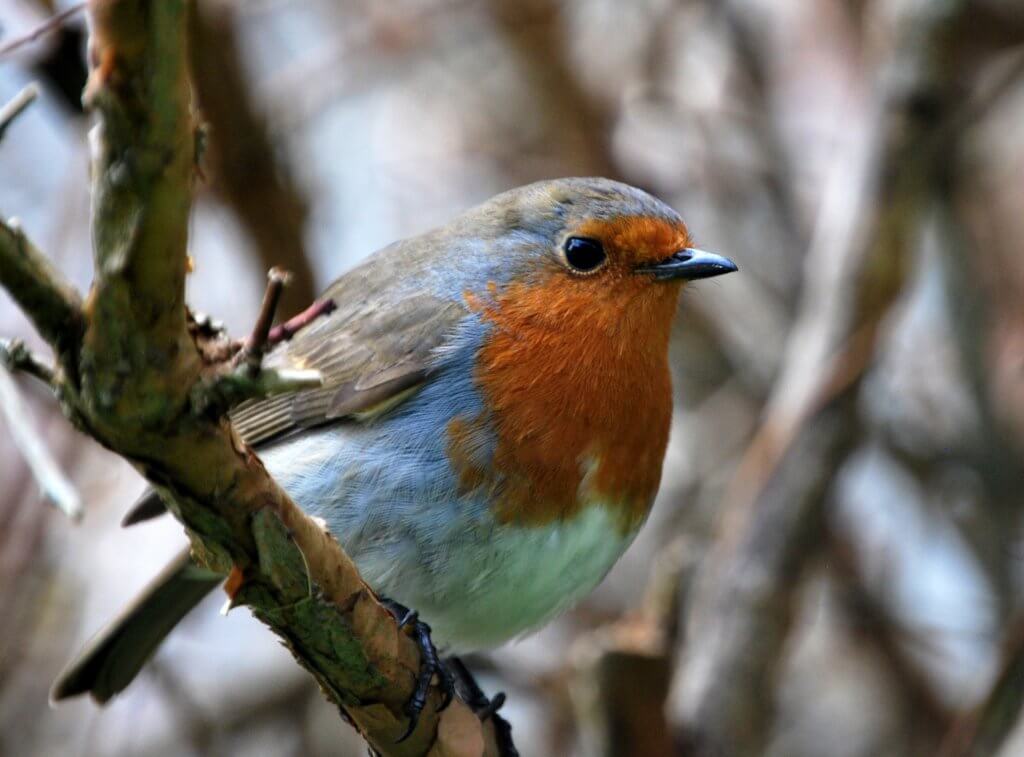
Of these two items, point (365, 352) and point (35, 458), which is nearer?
point (35, 458)

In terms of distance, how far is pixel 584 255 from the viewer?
133 inches

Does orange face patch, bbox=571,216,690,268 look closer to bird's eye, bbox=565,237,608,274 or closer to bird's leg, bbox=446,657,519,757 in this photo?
bird's eye, bbox=565,237,608,274

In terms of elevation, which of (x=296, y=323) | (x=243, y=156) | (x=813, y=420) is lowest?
(x=813, y=420)

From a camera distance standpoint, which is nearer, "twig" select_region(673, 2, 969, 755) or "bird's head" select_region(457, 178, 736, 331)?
"bird's head" select_region(457, 178, 736, 331)

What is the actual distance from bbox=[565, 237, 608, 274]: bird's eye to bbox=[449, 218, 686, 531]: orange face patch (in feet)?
0.08

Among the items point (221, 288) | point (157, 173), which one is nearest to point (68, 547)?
point (221, 288)

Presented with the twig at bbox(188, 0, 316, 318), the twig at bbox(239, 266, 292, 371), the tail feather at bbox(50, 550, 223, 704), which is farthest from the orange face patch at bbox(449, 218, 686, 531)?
the twig at bbox(188, 0, 316, 318)

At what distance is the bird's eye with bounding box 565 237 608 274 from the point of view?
336 centimetres

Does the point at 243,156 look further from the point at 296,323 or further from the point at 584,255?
the point at 296,323

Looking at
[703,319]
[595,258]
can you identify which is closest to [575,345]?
[595,258]

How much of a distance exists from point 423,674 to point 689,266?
1.26m

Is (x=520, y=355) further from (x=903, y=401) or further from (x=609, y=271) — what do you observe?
(x=903, y=401)

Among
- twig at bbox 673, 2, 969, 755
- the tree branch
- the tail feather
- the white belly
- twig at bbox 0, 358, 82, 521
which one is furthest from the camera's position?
twig at bbox 673, 2, 969, 755

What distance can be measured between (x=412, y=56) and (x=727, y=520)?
8.67ft
